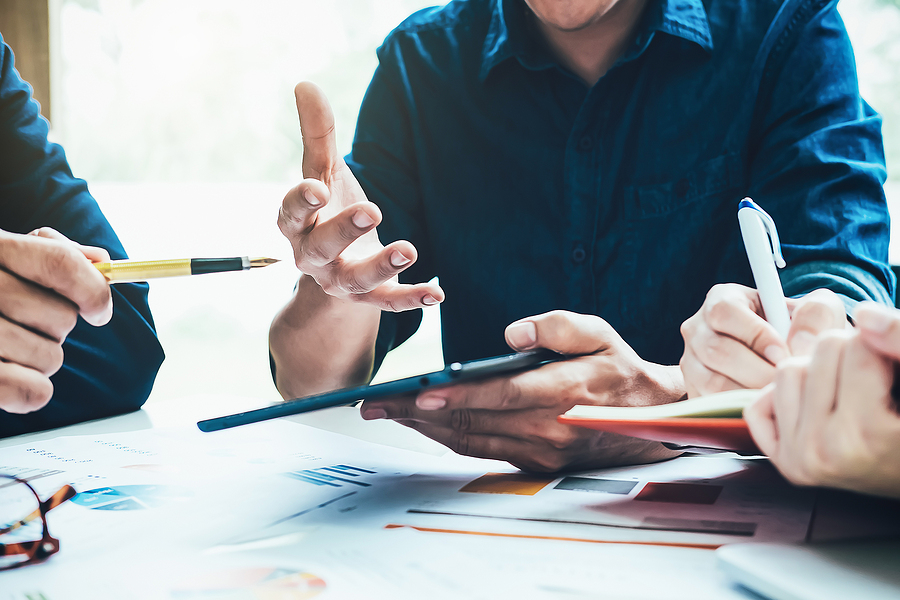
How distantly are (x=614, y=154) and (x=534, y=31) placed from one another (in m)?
0.22

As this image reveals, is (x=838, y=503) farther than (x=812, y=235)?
No

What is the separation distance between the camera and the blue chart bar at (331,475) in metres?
0.42

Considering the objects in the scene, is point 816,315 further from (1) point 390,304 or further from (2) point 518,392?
(1) point 390,304

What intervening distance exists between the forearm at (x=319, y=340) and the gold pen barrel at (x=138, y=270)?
292 millimetres

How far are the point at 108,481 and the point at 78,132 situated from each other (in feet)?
7.23

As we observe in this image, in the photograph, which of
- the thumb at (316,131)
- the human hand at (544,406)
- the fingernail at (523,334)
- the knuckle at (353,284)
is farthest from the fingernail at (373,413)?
the thumb at (316,131)

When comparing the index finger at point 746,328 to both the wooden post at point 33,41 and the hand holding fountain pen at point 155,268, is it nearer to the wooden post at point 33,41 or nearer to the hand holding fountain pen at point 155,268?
the hand holding fountain pen at point 155,268

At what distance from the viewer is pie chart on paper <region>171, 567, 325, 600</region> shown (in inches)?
10.0

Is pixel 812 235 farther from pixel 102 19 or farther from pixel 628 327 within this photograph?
pixel 102 19

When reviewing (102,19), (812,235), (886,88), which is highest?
(102,19)

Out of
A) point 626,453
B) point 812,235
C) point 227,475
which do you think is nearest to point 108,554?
point 227,475

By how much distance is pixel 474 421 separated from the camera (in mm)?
433

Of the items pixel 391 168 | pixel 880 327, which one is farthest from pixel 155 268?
pixel 391 168

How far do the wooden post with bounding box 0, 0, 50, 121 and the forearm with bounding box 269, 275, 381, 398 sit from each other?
1934mm
